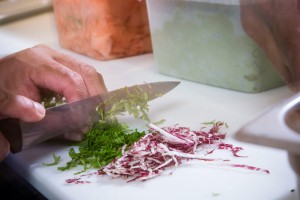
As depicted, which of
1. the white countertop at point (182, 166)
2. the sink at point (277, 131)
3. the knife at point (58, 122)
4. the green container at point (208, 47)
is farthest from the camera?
the green container at point (208, 47)

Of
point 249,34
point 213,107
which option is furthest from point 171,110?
point 249,34

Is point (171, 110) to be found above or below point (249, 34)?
below

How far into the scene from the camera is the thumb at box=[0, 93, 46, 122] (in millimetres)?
767

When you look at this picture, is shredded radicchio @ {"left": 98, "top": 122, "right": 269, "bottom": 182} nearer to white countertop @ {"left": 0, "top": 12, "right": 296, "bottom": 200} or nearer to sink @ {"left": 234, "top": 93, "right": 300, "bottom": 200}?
white countertop @ {"left": 0, "top": 12, "right": 296, "bottom": 200}

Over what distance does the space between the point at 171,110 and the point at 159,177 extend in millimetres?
236

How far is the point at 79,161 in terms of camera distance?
842 millimetres

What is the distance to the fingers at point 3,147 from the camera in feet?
2.73

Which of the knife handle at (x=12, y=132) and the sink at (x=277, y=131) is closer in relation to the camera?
the sink at (x=277, y=131)

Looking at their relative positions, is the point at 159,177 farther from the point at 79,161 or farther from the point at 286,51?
the point at 286,51

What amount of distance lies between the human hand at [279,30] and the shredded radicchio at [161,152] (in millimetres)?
156

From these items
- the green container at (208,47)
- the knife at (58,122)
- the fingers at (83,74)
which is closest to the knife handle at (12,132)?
the knife at (58,122)

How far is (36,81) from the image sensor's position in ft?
2.59

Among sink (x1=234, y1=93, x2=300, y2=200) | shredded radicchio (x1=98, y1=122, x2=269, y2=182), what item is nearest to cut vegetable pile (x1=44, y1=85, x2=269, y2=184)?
shredded radicchio (x1=98, y1=122, x2=269, y2=182)

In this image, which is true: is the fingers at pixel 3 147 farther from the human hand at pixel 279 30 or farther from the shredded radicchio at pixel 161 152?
the human hand at pixel 279 30
